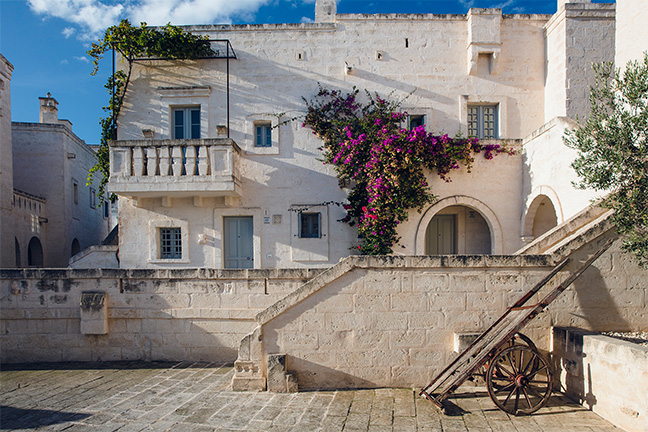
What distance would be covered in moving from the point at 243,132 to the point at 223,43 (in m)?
2.45

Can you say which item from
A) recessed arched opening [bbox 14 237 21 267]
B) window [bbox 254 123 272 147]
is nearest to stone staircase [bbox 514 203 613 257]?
window [bbox 254 123 272 147]

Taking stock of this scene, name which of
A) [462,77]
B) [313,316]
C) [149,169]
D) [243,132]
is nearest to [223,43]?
[243,132]

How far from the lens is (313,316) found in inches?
200

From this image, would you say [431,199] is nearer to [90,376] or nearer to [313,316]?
[313,316]

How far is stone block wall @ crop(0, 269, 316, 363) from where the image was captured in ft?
20.2

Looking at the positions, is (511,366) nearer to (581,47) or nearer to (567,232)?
(567,232)

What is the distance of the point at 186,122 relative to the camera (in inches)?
412

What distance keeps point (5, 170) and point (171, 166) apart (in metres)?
6.97

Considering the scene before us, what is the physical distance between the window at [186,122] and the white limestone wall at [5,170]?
614 centimetres

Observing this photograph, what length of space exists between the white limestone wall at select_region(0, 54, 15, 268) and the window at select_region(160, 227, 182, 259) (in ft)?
18.6

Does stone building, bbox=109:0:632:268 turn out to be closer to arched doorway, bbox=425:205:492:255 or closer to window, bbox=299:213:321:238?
window, bbox=299:213:321:238

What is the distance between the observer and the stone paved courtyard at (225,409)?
405 centimetres

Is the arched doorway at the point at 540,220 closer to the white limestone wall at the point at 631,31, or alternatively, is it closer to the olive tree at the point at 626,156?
the white limestone wall at the point at 631,31

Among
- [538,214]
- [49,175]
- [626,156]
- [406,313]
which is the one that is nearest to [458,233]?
[538,214]
